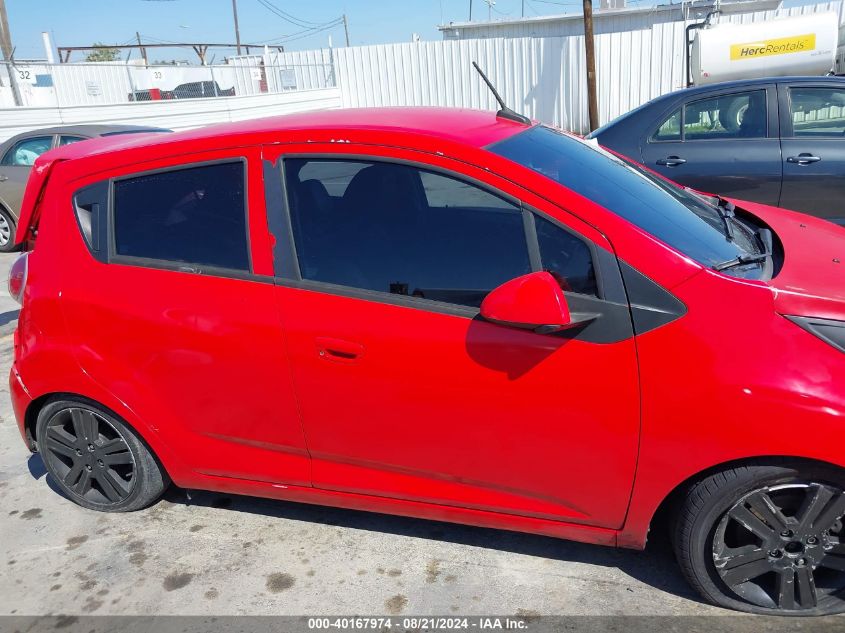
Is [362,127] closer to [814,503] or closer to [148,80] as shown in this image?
[814,503]

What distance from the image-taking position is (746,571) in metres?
2.41

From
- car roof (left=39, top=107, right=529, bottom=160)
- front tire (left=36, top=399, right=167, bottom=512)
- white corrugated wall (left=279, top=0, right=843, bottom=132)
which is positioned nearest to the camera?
car roof (left=39, top=107, right=529, bottom=160)

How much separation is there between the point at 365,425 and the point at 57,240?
62.8 inches

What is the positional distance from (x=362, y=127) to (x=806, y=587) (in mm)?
2194

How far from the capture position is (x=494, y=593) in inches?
107

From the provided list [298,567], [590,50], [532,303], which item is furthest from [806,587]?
[590,50]

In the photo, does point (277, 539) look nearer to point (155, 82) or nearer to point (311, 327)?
point (311, 327)

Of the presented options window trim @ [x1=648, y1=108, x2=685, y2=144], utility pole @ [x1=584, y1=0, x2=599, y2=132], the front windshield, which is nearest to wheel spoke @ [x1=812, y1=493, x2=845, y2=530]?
the front windshield

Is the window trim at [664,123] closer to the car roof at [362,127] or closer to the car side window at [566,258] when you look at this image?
the car roof at [362,127]

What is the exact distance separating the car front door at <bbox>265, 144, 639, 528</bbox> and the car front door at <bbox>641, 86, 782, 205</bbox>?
3.76 metres

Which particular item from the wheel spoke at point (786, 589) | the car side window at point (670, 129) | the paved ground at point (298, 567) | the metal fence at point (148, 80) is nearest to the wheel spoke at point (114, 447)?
the paved ground at point (298, 567)

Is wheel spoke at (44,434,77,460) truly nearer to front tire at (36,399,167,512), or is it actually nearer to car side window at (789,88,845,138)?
front tire at (36,399,167,512)

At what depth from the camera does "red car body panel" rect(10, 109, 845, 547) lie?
2.23m

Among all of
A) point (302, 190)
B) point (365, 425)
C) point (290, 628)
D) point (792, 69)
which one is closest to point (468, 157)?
point (302, 190)
